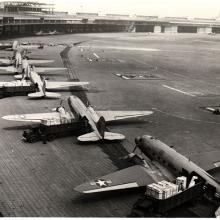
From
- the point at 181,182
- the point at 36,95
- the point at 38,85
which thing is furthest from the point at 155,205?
the point at 38,85

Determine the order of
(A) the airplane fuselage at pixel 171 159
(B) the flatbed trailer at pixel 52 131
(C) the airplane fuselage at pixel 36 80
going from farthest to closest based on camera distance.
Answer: (C) the airplane fuselage at pixel 36 80 → (B) the flatbed trailer at pixel 52 131 → (A) the airplane fuselage at pixel 171 159

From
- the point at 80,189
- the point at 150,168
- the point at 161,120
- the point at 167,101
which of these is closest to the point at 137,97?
the point at 167,101

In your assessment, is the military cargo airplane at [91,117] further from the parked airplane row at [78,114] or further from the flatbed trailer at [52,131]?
the flatbed trailer at [52,131]

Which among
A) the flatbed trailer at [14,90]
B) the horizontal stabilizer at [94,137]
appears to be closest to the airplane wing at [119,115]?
the horizontal stabilizer at [94,137]

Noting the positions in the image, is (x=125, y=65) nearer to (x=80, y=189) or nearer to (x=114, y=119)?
(x=114, y=119)

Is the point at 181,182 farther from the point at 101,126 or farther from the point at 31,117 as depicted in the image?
the point at 31,117

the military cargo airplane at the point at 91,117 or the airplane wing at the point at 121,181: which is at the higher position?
the military cargo airplane at the point at 91,117

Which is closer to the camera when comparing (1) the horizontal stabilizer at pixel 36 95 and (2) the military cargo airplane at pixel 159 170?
(2) the military cargo airplane at pixel 159 170
